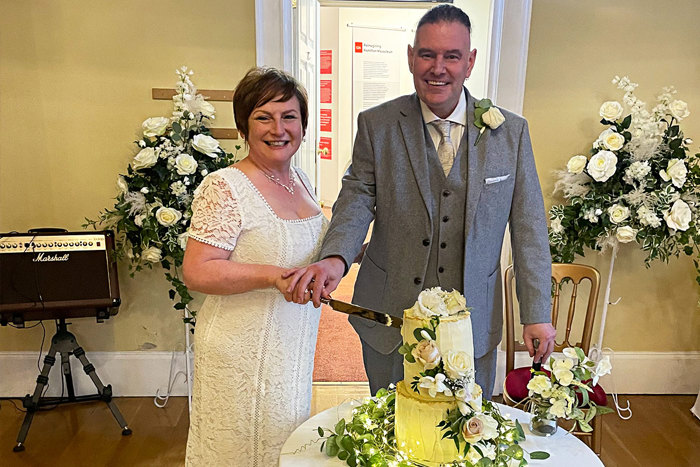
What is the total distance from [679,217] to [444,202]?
5.19 feet

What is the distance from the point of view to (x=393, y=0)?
3.36 m

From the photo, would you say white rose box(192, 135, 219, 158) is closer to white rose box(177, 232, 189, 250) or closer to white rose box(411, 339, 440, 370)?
white rose box(177, 232, 189, 250)

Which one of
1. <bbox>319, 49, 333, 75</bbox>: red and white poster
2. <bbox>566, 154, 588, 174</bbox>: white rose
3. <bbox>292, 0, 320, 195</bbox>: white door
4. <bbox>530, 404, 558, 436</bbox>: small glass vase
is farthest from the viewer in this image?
<bbox>319, 49, 333, 75</bbox>: red and white poster

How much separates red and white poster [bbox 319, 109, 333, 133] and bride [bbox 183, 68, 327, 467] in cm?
571

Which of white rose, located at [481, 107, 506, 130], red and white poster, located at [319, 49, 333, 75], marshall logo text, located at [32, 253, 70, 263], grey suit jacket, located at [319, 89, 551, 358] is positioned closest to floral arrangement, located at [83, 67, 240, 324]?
marshall logo text, located at [32, 253, 70, 263]

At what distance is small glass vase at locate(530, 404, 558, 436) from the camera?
129 cm

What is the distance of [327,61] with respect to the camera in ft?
22.5

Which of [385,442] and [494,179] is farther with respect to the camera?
[494,179]

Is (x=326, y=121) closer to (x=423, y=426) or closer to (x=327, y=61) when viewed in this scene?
(x=327, y=61)

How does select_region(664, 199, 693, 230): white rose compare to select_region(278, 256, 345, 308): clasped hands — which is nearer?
select_region(278, 256, 345, 308): clasped hands

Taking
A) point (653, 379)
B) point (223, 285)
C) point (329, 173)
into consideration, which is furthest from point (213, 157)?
point (329, 173)

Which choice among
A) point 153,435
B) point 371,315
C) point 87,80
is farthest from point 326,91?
point 371,315

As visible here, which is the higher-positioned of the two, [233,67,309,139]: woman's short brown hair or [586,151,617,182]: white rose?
[233,67,309,139]: woman's short brown hair

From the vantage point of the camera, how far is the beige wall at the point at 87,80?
8.46 ft
